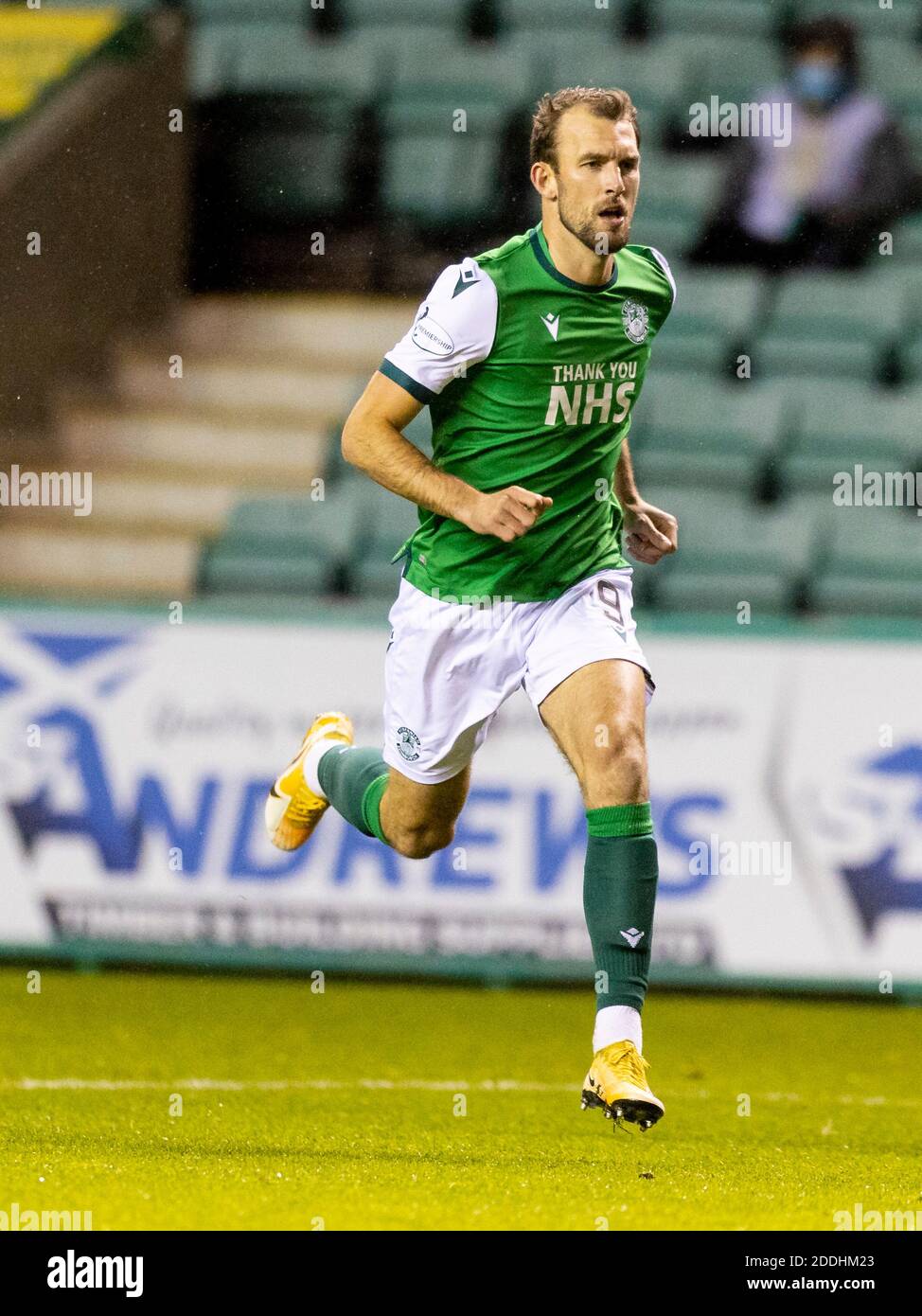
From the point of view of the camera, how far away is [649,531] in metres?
5.77

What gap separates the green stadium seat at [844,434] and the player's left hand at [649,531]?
468 centimetres

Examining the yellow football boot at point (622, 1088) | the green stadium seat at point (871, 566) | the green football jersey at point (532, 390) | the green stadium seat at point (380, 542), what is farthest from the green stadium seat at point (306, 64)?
the yellow football boot at point (622, 1088)

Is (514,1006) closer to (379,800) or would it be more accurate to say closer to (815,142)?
(379,800)

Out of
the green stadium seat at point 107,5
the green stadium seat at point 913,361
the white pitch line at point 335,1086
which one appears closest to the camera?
the white pitch line at point 335,1086

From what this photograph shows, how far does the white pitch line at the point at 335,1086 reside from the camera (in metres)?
6.57

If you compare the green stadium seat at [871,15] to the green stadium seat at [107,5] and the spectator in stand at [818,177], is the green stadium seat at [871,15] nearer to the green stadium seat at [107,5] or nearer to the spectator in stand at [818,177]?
the spectator in stand at [818,177]

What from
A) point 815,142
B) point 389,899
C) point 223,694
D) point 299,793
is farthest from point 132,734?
point 815,142

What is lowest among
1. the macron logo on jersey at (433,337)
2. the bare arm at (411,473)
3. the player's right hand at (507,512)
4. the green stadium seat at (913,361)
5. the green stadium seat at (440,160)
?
the player's right hand at (507,512)

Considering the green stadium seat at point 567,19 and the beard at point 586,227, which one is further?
the green stadium seat at point 567,19

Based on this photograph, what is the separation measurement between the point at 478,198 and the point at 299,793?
5375 mm

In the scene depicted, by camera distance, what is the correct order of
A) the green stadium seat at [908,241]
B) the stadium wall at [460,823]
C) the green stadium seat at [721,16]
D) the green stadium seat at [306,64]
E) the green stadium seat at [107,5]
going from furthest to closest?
the green stadium seat at [721,16] → the green stadium seat at [908,241] → the green stadium seat at [107,5] → the green stadium seat at [306,64] → the stadium wall at [460,823]

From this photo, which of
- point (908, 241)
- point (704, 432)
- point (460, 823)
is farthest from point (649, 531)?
point (908, 241)

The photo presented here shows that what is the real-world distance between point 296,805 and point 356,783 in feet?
1.78

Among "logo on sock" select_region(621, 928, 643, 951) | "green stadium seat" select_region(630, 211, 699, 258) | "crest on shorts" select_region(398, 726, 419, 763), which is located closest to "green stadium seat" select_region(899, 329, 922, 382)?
"green stadium seat" select_region(630, 211, 699, 258)
